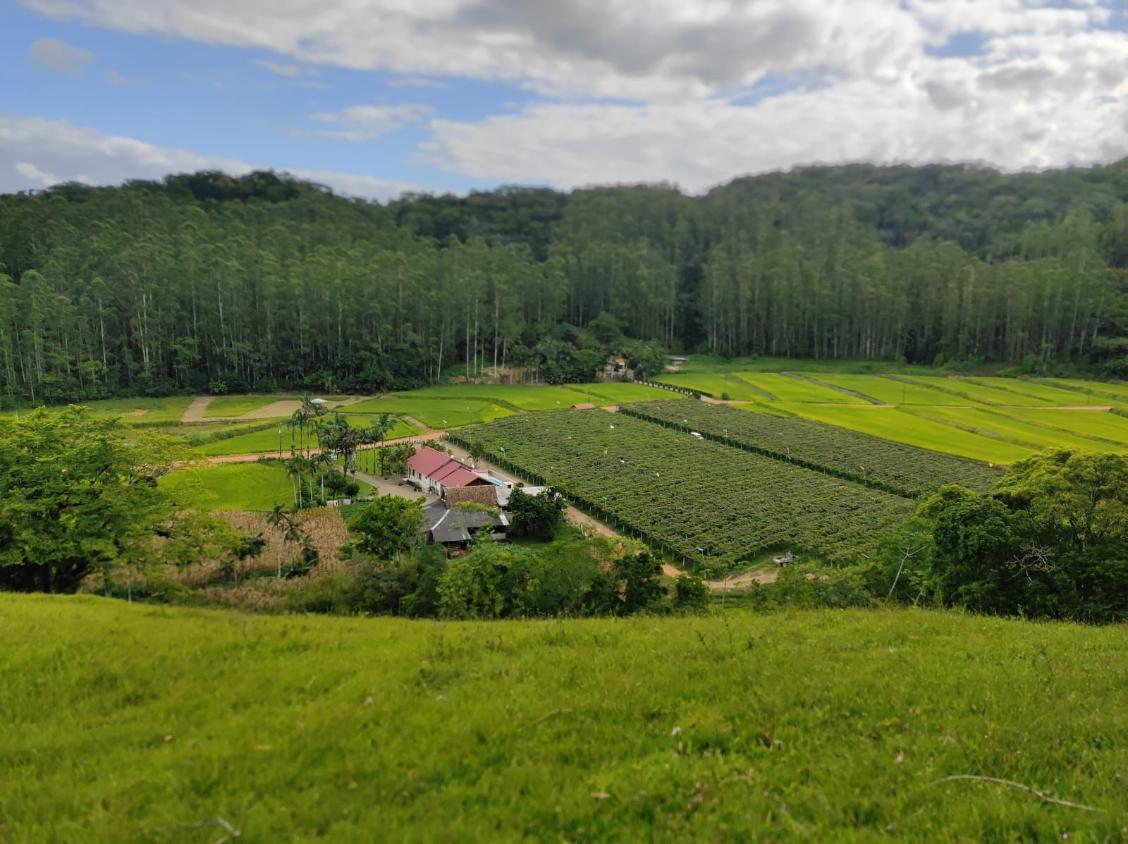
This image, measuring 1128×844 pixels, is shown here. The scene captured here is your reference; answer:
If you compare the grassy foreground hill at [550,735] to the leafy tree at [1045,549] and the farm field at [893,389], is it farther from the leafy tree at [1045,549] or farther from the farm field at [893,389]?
the farm field at [893,389]

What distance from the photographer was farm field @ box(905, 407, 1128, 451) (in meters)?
40.9

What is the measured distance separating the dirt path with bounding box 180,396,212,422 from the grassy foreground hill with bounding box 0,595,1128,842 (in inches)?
1813

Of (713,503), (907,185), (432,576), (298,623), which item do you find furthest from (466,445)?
(907,185)

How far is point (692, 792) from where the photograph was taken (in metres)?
5.44

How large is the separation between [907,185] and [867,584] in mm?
176262

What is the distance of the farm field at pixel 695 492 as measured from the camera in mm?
28031

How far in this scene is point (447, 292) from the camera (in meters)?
72.8

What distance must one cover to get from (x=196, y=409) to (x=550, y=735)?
56.8 meters

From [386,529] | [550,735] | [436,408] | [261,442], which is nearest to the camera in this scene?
[550,735]

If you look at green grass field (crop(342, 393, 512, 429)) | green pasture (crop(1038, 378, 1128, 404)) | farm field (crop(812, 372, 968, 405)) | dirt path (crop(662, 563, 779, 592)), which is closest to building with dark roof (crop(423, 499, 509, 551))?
dirt path (crop(662, 563, 779, 592))

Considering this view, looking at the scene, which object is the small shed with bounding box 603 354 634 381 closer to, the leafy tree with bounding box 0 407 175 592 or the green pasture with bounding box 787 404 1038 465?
the green pasture with bounding box 787 404 1038 465

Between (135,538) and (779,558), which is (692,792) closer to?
(135,538)

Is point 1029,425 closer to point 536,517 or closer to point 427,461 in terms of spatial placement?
point 536,517

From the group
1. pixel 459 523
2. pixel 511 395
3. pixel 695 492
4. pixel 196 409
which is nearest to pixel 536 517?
pixel 459 523
